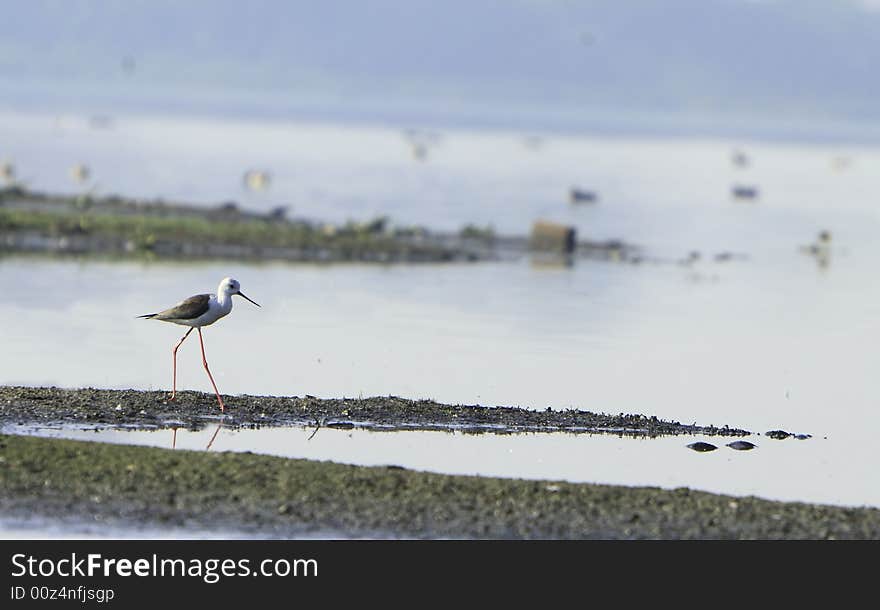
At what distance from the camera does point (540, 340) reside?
32531mm

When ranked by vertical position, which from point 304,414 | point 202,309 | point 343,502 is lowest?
point 343,502

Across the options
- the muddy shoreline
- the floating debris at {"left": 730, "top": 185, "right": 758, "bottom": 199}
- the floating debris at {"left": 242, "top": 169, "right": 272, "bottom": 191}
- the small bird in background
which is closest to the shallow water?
the muddy shoreline

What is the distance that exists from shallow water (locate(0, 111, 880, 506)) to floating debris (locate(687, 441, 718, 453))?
5.4 inches

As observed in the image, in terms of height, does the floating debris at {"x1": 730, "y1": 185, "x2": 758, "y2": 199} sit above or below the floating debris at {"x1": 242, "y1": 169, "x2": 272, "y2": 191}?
above

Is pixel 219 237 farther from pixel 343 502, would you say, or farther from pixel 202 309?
pixel 343 502

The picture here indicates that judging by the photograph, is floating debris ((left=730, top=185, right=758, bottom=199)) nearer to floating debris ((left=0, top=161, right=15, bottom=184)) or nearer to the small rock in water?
floating debris ((left=0, top=161, right=15, bottom=184))

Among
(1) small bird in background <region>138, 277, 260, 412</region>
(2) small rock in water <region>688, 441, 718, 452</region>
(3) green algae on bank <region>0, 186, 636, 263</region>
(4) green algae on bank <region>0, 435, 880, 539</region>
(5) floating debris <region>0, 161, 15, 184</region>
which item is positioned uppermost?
(5) floating debris <region>0, 161, 15, 184</region>

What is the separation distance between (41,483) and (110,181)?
212 feet

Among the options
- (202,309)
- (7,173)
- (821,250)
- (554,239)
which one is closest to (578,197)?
(821,250)

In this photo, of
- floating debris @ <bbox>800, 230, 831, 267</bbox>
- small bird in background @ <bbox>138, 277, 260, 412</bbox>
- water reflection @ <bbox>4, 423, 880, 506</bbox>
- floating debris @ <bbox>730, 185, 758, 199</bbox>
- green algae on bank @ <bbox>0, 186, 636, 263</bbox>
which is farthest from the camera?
floating debris @ <bbox>730, 185, 758, 199</bbox>

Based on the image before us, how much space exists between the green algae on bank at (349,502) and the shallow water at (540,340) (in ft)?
5.46

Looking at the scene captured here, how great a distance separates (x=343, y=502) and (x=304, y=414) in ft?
15.6

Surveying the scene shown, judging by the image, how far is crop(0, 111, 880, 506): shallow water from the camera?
2075 cm
